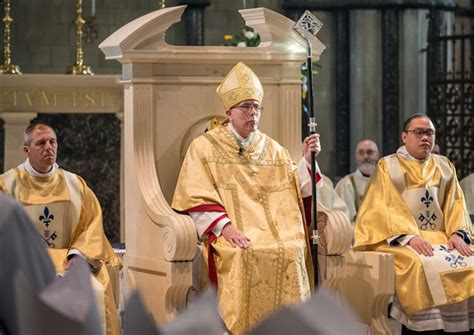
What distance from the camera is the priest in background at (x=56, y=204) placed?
17.5 feet

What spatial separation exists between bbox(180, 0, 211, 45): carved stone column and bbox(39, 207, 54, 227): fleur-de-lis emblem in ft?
22.2

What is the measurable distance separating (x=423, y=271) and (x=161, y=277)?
146cm

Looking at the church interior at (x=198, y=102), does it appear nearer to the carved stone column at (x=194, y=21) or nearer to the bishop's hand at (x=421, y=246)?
the carved stone column at (x=194, y=21)

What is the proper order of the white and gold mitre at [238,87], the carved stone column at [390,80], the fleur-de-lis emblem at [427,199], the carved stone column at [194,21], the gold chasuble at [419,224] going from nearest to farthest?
the white and gold mitre at [238,87], the gold chasuble at [419,224], the fleur-de-lis emblem at [427,199], the carved stone column at [194,21], the carved stone column at [390,80]

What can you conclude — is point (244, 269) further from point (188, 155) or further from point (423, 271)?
point (423, 271)

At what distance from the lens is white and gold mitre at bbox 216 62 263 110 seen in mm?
5535

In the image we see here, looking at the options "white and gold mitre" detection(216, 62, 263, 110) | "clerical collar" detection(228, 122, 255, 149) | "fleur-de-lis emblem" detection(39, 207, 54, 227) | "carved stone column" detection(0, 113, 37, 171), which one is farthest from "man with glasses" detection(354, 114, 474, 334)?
"carved stone column" detection(0, 113, 37, 171)

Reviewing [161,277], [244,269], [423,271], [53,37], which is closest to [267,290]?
[244,269]

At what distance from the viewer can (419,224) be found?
20.5 feet

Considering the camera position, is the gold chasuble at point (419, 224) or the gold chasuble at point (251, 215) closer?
the gold chasuble at point (251, 215)

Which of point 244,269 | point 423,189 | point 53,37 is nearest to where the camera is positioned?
point 244,269

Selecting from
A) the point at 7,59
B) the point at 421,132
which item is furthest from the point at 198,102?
the point at 7,59

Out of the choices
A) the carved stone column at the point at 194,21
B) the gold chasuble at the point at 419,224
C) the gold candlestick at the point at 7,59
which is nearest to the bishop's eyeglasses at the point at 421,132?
the gold chasuble at the point at 419,224

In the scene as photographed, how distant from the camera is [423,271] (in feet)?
19.5
